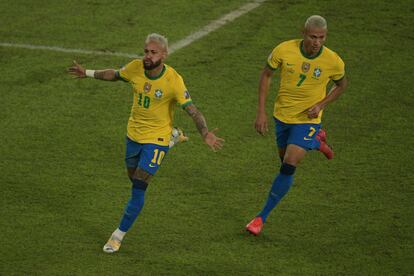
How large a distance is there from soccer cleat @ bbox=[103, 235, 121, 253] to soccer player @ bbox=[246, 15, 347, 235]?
4.66 ft

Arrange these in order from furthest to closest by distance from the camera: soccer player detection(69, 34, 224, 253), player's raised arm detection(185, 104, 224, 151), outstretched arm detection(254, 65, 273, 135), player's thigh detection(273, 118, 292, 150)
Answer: player's thigh detection(273, 118, 292, 150) → outstretched arm detection(254, 65, 273, 135) → soccer player detection(69, 34, 224, 253) → player's raised arm detection(185, 104, 224, 151)

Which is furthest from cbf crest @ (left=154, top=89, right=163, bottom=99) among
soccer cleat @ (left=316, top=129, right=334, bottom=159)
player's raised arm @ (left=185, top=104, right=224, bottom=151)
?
soccer cleat @ (left=316, top=129, right=334, bottom=159)

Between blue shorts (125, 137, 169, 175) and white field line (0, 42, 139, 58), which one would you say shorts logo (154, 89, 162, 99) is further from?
white field line (0, 42, 139, 58)

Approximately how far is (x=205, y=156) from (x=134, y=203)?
2705mm

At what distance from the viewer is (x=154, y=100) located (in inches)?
372

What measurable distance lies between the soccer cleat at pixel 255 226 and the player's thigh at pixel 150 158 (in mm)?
1272

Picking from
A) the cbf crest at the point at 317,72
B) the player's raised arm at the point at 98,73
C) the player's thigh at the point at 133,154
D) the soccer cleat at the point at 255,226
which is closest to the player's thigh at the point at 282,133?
the cbf crest at the point at 317,72

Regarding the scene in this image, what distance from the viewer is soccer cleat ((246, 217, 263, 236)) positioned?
32.8ft

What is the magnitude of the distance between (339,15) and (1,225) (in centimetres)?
853

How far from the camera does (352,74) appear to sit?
47.4 feet

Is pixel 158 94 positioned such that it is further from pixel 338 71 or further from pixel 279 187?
pixel 338 71

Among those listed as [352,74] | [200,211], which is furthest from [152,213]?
[352,74]

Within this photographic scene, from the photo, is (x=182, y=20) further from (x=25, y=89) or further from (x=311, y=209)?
(x=311, y=209)

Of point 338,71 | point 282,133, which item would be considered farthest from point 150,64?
point 338,71
